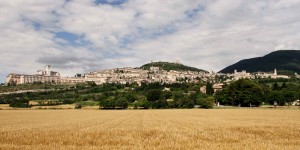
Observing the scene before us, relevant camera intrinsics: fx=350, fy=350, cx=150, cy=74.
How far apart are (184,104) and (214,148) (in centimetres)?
Result: 13456

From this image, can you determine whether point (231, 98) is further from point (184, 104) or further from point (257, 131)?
point (257, 131)

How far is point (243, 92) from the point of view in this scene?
140750mm

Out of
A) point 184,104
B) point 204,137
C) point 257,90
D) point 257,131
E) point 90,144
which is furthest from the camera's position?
point 184,104

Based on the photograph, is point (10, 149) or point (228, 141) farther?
point (228, 141)

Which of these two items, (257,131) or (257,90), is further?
(257,90)

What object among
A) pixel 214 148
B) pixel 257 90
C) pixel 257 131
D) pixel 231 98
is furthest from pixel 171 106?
pixel 214 148

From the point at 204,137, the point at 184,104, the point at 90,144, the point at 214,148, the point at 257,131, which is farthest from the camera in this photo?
the point at 184,104

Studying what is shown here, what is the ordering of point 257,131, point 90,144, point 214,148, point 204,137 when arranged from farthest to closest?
point 257,131 → point 204,137 → point 90,144 → point 214,148

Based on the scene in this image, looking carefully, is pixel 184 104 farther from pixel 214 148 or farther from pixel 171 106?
pixel 214 148

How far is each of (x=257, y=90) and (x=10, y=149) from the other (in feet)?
429

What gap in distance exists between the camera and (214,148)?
771 inches

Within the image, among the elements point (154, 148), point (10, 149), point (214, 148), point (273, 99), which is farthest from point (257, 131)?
point (273, 99)

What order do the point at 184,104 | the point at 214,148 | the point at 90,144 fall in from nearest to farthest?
the point at 214,148 → the point at 90,144 → the point at 184,104

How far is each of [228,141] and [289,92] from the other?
14690 centimetres
